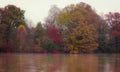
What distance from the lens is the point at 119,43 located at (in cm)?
6806

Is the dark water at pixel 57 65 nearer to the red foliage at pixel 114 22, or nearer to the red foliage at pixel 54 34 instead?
the red foliage at pixel 54 34

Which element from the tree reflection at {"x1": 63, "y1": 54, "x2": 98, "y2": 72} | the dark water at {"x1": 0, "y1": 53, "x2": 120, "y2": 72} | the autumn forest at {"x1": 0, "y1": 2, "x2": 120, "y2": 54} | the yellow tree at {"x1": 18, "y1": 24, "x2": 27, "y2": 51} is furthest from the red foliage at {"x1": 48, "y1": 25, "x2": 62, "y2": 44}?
the tree reflection at {"x1": 63, "y1": 54, "x2": 98, "y2": 72}

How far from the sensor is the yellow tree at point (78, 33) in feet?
205

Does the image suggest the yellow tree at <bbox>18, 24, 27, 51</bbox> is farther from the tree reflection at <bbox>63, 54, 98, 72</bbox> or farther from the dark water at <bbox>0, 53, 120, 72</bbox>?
the tree reflection at <bbox>63, 54, 98, 72</bbox>

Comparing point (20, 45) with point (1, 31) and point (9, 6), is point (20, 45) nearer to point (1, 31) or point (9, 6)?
point (1, 31)

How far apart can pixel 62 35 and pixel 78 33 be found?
10.6 feet

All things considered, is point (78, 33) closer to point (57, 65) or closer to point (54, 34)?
point (54, 34)

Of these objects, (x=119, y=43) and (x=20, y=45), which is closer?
(x=20, y=45)

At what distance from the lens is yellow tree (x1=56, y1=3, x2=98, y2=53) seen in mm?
62344

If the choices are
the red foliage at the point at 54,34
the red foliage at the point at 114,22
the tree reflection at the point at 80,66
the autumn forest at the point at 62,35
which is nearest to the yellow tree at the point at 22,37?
the autumn forest at the point at 62,35

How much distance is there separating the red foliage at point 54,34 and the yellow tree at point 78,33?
1078 millimetres

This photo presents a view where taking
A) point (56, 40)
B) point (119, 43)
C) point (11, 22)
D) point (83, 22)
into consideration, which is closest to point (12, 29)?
point (11, 22)

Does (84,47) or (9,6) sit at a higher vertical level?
(9,6)

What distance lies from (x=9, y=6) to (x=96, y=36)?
55.7 ft
